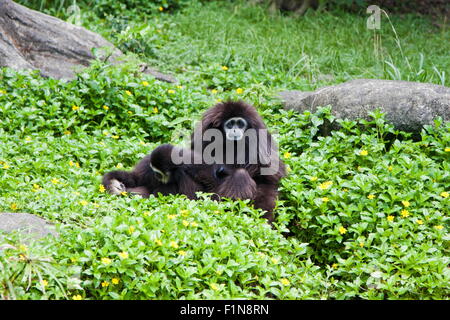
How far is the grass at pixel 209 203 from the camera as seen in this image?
13.0 feet

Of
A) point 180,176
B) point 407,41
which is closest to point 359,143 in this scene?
point 180,176

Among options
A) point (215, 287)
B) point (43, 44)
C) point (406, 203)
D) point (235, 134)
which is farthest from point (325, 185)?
point (43, 44)

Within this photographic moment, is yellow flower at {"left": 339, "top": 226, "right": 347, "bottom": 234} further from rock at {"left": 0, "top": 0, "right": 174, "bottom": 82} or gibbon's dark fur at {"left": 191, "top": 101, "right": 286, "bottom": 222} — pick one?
rock at {"left": 0, "top": 0, "right": 174, "bottom": 82}

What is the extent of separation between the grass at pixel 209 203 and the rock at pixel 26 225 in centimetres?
10

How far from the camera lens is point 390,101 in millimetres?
6488

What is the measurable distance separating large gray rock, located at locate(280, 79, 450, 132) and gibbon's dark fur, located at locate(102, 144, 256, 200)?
5.61 ft

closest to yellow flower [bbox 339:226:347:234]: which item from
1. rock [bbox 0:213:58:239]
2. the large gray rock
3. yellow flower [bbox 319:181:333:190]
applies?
yellow flower [bbox 319:181:333:190]

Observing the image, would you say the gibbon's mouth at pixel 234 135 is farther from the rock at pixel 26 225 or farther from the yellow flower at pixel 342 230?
the rock at pixel 26 225

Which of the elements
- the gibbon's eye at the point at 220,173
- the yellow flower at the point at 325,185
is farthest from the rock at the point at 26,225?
the yellow flower at the point at 325,185

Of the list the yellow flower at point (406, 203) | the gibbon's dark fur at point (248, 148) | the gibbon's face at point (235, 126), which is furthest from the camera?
the gibbon's face at point (235, 126)

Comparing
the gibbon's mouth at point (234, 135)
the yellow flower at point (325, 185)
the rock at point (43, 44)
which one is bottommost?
the yellow flower at point (325, 185)

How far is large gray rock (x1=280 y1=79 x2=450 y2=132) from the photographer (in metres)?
6.29

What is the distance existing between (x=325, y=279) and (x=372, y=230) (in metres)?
0.64
